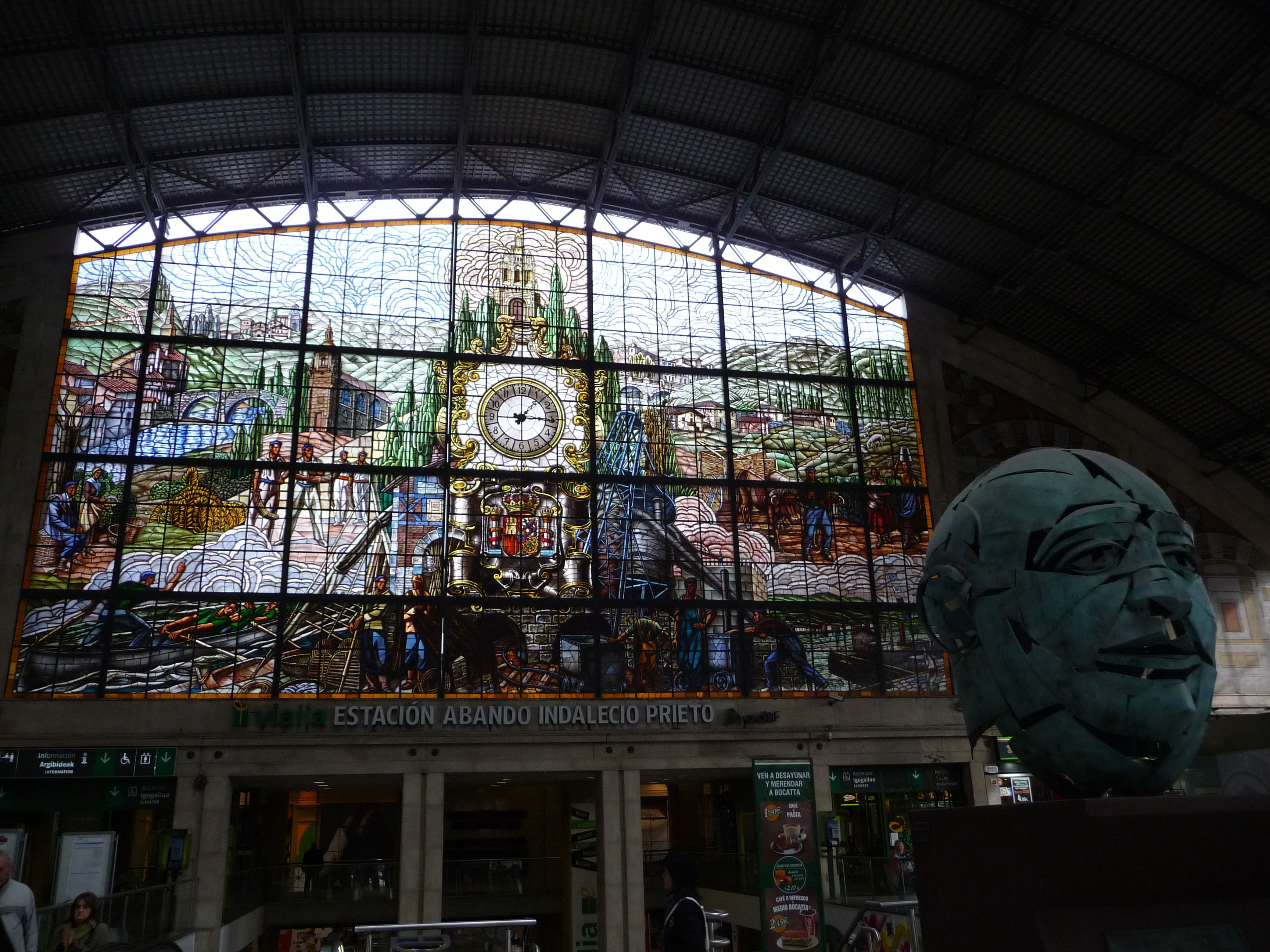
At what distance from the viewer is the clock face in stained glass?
2730cm

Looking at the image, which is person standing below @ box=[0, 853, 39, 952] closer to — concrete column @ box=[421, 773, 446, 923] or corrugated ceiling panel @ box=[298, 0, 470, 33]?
concrete column @ box=[421, 773, 446, 923]

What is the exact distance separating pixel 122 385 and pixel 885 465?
20758mm

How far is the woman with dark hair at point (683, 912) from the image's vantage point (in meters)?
7.04

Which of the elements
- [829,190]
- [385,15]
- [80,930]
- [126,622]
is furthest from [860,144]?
[80,930]

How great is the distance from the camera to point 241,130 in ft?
87.6

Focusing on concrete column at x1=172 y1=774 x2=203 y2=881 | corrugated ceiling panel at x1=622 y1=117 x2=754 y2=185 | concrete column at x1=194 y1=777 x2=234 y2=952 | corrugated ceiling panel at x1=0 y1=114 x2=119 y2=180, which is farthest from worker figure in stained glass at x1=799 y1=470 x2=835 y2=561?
corrugated ceiling panel at x1=0 y1=114 x2=119 y2=180

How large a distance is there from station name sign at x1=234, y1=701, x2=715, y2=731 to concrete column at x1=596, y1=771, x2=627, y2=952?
4.90 feet

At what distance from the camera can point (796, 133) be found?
90.1ft

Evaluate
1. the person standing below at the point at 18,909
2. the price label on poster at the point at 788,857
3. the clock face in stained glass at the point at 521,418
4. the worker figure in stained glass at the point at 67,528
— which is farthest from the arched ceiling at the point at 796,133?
the person standing below at the point at 18,909

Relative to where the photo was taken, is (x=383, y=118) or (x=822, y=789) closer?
(x=822, y=789)

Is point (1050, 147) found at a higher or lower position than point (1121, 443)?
higher

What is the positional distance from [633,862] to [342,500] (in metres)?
11.6

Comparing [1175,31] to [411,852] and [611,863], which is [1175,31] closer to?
[611,863]

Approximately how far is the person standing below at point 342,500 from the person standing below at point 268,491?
133 centimetres
